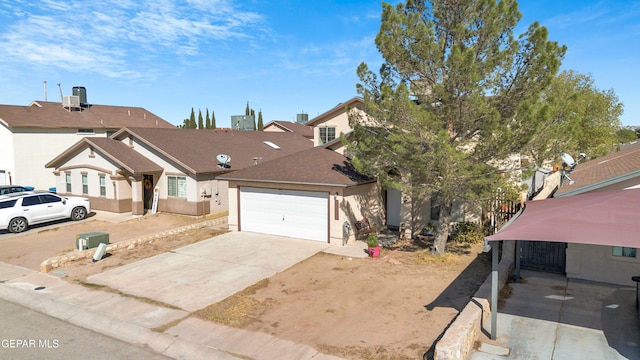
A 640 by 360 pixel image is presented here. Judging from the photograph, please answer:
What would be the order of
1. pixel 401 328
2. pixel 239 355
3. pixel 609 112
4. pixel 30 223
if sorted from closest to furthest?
pixel 239 355, pixel 401 328, pixel 30 223, pixel 609 112

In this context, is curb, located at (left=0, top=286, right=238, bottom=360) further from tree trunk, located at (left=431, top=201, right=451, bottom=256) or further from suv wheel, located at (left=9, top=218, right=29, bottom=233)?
suv wheel, located at (left=9, top=218, right=29, bottom=233)

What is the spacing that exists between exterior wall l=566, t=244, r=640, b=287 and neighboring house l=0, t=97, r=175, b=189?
34.0 metres

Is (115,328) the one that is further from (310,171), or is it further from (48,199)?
(48,199)

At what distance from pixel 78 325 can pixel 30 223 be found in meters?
13.2

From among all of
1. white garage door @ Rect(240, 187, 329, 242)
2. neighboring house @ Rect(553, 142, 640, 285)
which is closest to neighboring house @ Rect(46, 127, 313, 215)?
white garage door @ Rect(240, 187, 329, 242)

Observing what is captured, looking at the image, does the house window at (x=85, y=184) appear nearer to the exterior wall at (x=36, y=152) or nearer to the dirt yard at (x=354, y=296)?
the dirt yard at (x=354, y=296)

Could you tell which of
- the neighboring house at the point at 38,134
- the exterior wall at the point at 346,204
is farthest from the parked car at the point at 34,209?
the neighboring house at the point at 38,134

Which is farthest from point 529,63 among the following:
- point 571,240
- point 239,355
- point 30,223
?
point 30,223

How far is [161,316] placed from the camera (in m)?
9.98

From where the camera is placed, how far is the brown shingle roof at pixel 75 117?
30.5 metres

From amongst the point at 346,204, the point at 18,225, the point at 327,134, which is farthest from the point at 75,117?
the point at 346,204

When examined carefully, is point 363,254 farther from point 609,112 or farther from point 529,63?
point 609,112

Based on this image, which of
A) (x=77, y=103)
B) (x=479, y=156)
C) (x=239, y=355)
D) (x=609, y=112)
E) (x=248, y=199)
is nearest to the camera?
(x=239, y=355)

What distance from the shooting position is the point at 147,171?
2262cm
